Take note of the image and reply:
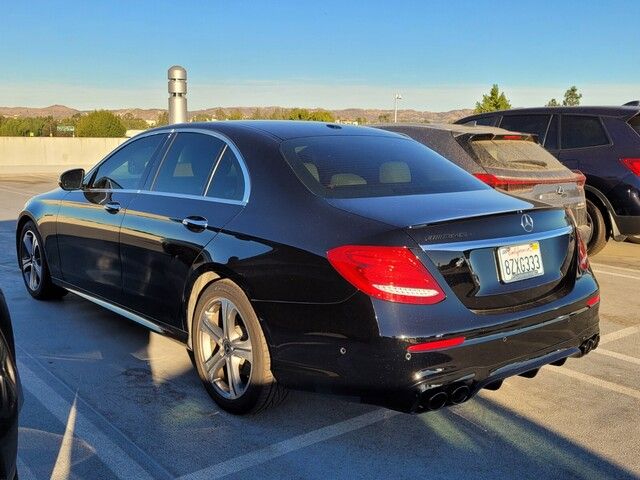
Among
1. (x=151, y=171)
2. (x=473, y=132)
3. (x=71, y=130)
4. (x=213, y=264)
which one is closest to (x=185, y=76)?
(x=473, y=132)

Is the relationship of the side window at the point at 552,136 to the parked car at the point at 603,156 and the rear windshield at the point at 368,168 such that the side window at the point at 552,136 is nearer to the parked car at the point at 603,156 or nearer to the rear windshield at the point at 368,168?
the parked car at the point at 603,156

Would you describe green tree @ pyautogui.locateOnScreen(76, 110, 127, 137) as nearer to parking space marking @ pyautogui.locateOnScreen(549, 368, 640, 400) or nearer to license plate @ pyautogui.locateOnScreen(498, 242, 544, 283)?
parking space marking @ pyautogui.locateOnScreen(549, 368, 640, 400)

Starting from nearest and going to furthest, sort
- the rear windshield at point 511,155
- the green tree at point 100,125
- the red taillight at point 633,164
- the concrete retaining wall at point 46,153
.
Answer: the rear windshield at point 511,155, the red taillight at point 633,164, the concrete retaining wall at point 46,153, the green tree at point 100,125

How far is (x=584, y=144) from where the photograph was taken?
828 cm

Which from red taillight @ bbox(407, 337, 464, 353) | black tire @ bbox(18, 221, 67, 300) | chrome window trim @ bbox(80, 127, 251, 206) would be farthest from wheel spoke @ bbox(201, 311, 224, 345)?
black tire @ bbox(18, 221, 67, 300)

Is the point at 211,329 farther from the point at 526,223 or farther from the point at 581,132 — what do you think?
the point at 581,132

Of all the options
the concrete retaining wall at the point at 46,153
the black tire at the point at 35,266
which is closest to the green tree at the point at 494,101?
the concrete retaining wall at the point at 46,153

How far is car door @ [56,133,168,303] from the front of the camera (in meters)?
4.62

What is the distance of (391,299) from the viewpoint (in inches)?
113

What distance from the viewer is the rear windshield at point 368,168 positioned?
3.54 metres

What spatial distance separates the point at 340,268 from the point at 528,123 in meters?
6.77

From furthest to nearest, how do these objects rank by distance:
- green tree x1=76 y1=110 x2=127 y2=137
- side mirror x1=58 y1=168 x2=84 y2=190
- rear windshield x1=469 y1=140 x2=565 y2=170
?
1. green tree x1=76 y1=110 x2=127 y2=137
2. rear windshield x1=469 y1=140 x2=565 y2=170
3. side mirror x1=58 y1=168 x2=84 y2=190

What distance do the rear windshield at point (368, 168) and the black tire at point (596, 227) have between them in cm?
463

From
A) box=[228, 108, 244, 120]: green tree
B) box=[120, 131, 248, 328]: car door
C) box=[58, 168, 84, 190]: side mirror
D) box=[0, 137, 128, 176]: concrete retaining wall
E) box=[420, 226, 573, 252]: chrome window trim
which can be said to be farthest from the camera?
box=[0, 137, 128, 176]: concrete retaining wall
